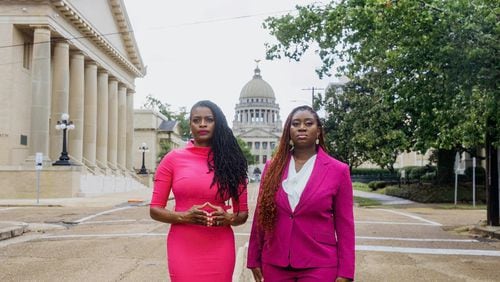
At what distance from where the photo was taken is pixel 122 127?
55656 millimetres

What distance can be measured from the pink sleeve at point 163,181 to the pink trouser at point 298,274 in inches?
32.3

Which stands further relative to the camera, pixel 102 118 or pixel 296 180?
pixel 102 118

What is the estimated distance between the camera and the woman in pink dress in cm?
365

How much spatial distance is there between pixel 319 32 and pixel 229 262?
12839mm

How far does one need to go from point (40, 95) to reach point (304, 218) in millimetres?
34111

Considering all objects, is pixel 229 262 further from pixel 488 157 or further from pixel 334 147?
pixel 334 147

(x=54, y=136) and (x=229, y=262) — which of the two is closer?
(x=229, y=262)

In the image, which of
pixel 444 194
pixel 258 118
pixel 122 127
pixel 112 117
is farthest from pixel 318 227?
pixel 258 118

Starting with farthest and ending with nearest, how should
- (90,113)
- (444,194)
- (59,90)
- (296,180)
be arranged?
(90,113)
(59,90)
(444,194)
(296,180)

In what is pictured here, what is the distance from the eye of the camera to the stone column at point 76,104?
4119 centimetres

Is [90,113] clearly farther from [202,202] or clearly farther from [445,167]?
[202,202]

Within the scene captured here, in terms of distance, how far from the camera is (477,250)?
12.1 meters

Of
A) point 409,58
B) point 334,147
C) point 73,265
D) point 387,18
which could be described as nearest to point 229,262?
point 73,265

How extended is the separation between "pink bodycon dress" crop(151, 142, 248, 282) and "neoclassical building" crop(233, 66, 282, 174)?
153711 millimetres
